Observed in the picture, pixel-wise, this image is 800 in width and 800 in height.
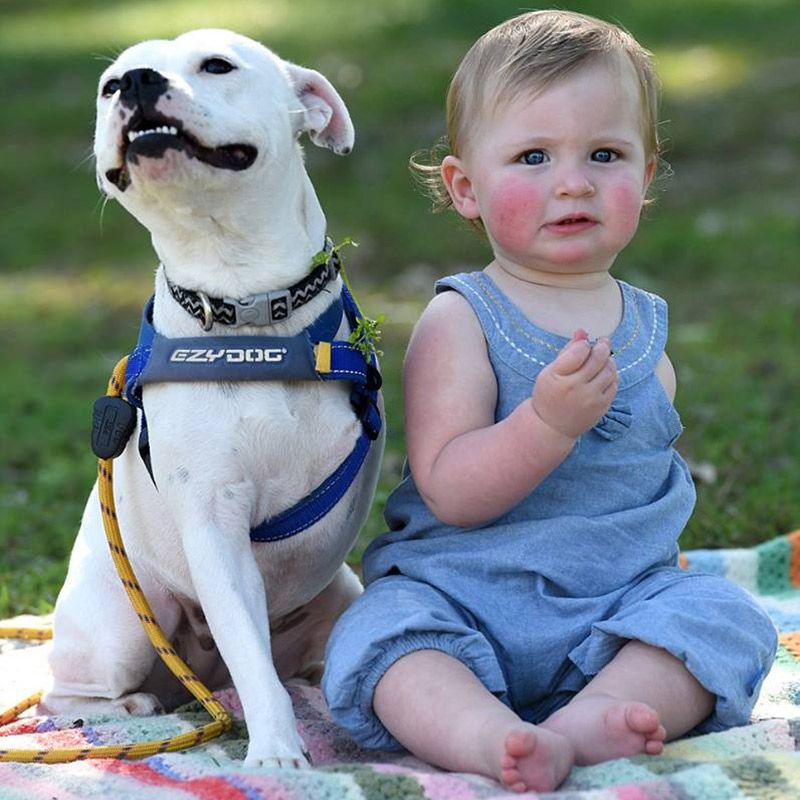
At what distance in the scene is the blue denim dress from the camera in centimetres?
268

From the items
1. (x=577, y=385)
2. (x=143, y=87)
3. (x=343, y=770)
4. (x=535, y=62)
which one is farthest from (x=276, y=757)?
(x=535, y=62)

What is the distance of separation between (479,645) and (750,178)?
7.10m

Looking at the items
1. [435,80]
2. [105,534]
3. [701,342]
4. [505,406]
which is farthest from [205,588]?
[435,80]

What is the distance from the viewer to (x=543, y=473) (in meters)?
2.69

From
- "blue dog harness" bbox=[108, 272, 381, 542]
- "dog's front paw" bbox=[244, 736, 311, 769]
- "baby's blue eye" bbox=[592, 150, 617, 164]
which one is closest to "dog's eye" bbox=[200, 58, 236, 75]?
"blue dog harness" bbox=[108, 272, 381, 542]

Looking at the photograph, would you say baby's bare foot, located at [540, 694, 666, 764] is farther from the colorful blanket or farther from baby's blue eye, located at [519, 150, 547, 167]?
baby's blue eye, located at [519, 150, 547, 167]

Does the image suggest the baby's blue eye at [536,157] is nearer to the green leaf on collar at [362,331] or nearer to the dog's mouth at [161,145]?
the green leaf on collar at [362,331]

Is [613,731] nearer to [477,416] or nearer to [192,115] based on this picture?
[477,416]

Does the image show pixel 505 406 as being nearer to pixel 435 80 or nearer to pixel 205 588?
pixel 205 588

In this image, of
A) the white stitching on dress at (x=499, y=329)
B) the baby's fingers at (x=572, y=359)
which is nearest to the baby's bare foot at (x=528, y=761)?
the baby's fingers at (x=572, y=359)

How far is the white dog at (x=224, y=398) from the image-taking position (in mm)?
2652

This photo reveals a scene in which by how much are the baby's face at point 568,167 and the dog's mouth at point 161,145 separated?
53 cm

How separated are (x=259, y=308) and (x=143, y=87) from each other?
0.48m

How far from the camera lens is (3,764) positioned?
262cm
